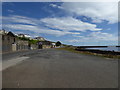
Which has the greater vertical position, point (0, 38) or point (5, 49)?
point (0, 38)

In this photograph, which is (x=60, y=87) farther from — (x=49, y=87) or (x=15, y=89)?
(x=15, y=89)

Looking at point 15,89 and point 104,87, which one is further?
point 104,87

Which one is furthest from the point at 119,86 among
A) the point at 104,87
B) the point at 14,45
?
the point at 14,45

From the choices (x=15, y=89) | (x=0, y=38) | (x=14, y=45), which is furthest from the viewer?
(x=14, y=45)

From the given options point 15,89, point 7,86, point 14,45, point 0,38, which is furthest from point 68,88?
point 14,45

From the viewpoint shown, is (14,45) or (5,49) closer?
(5,49)

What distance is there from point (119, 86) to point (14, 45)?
5467 cm

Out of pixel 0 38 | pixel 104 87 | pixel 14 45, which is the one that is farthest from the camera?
pixel 14 45

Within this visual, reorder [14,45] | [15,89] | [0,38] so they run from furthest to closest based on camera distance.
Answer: [14,45], [0,38], [15,89]

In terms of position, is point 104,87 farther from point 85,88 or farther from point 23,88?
point 23,88

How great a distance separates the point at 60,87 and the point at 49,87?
496 mm

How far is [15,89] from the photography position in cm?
493

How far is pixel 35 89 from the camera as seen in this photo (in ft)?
16.3

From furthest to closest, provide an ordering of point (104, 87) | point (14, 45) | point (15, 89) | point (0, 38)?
point (14, 45), point (0, 38), point (104, 87), point (15, 89)
